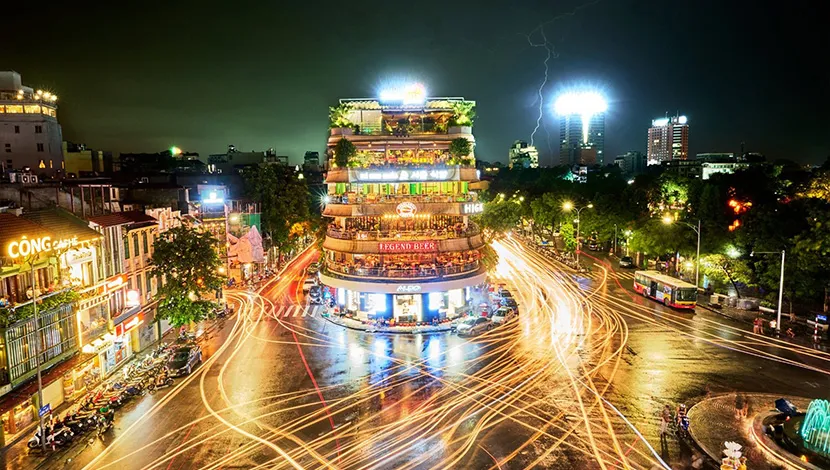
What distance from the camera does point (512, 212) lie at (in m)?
63.2

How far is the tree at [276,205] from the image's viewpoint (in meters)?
79.2

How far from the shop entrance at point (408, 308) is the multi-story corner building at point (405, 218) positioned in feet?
0.31

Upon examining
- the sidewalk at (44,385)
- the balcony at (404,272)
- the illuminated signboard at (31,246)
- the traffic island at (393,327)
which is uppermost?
the illuminated signboard at (31,246)

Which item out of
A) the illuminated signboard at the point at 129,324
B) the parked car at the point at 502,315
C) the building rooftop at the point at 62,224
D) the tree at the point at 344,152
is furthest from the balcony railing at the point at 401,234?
the building rooftop at the point at 62,224

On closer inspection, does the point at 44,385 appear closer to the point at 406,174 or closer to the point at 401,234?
the point at 401,234

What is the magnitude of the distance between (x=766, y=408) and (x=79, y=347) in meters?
39.5

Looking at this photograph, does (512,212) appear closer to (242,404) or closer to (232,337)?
(232,337)

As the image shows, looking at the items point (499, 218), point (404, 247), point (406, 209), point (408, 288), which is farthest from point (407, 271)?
point (499, 218)

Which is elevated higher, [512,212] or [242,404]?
[512,212]

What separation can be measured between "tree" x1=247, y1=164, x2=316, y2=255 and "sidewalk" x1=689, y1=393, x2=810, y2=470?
211 feet

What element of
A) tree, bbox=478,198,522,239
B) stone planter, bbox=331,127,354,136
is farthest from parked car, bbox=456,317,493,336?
stone planter, bbox=331,127,354,136

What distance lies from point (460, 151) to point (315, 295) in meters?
23.4

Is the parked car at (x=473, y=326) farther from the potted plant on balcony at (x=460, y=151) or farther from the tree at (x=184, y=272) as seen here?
the tree at (x=184, y=272)

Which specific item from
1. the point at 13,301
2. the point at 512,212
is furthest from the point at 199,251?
the point at 512,212
